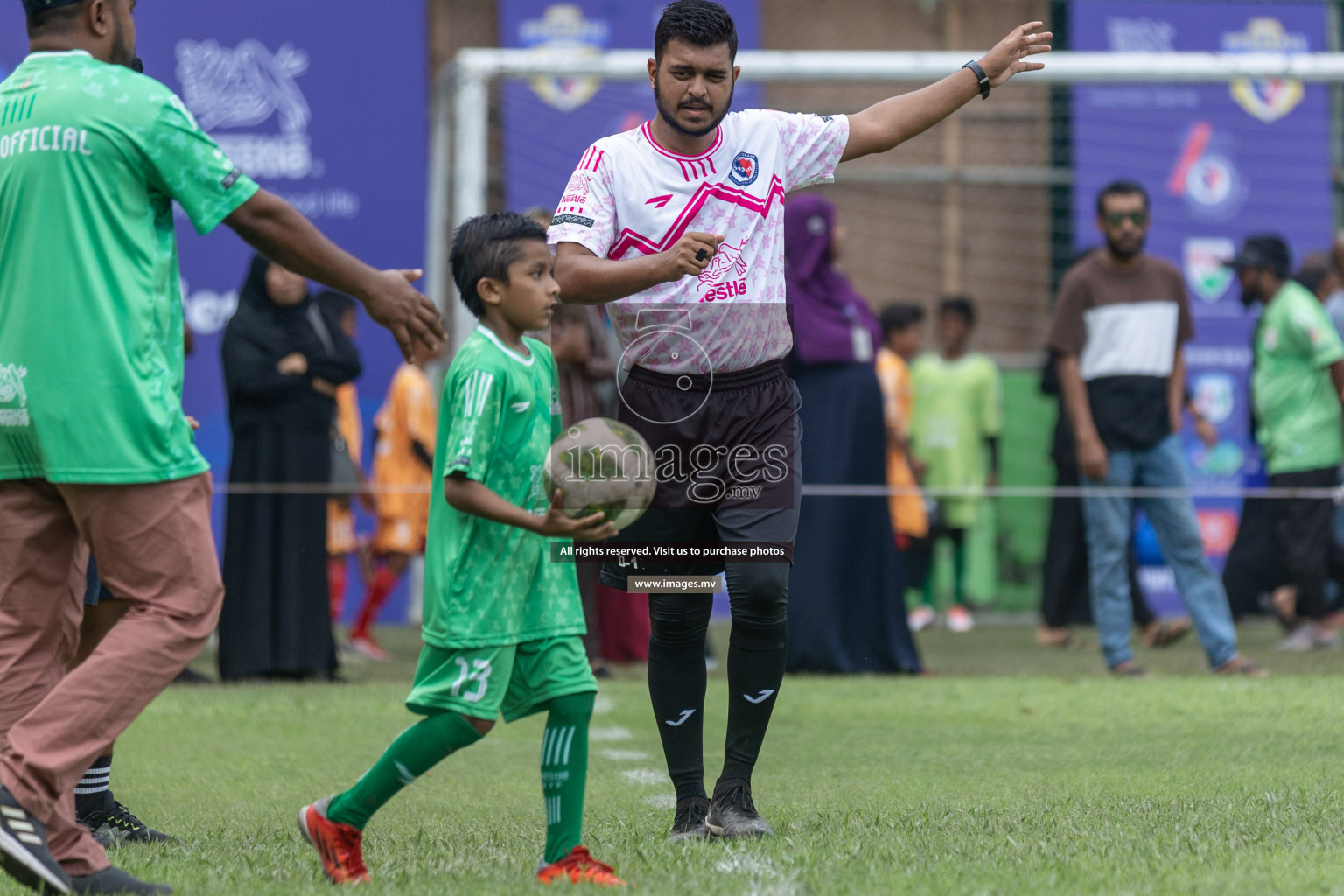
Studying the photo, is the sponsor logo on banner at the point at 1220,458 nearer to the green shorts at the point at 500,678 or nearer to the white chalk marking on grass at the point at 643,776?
the white chalk marking on grass at the point at 643,776

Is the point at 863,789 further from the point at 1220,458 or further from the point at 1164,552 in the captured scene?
the point at 1220,458

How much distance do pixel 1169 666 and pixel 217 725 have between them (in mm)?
5232

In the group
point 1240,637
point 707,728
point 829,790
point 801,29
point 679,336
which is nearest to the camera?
point 679,336

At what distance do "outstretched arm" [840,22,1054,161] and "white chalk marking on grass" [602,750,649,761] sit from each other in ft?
8.08

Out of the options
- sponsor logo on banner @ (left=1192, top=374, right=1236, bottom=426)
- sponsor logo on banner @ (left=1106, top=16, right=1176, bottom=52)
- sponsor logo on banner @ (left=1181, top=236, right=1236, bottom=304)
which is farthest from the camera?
sponsor logo on banner @ (left=1106, top=16, right=1176, bottom=52)

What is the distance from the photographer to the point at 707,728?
23.2ft

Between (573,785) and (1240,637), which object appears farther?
(1240,637)

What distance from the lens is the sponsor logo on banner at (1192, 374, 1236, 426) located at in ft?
46.6

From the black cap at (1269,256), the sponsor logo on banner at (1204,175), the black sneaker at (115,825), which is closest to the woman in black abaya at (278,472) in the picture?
the black sneaker at (115,825)

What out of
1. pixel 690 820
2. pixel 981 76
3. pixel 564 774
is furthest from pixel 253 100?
pixel 564 774

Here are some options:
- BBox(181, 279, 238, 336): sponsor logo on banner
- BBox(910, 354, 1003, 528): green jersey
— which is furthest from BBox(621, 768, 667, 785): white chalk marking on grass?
BBox(181, 279, 238, 336): sponsor logo on banner

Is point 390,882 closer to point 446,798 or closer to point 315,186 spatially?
point 446,798

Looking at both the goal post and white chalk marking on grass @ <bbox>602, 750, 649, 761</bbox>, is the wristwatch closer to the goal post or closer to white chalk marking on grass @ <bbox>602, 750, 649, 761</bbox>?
white chalk marking on grass @ <bbox>602, 750, 649, 761</bbox>

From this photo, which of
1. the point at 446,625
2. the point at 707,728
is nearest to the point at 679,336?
the point at 446,625
